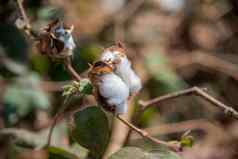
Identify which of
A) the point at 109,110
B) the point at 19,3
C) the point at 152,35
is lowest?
the point at 152,35

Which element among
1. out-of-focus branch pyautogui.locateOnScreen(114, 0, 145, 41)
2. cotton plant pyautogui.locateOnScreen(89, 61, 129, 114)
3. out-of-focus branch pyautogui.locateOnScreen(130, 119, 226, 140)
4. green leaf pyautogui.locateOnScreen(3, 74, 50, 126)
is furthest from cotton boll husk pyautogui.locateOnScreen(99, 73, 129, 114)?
out-of-focus branch pyautogui.locateOnScreen(114, 0, 145, 41)

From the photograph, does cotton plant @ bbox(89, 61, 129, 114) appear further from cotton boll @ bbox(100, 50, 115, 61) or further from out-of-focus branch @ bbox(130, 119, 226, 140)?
out-of-focus branch @ bbox(130, 119, 226, 140)

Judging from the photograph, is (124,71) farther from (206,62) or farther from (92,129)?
(206,62)

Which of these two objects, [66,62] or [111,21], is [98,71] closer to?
[66,62]

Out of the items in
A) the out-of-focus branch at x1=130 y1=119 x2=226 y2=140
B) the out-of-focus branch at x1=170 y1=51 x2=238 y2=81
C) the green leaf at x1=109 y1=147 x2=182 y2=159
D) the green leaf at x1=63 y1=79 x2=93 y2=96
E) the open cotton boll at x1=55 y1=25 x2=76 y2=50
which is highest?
the open cotton boll at x1=55 y1=25 x2=76 y2=50

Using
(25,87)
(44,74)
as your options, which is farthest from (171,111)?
(25,87)

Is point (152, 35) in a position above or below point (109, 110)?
below

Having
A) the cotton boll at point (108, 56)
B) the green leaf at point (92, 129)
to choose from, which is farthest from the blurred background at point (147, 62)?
the cotton boll at point (108, 56)
